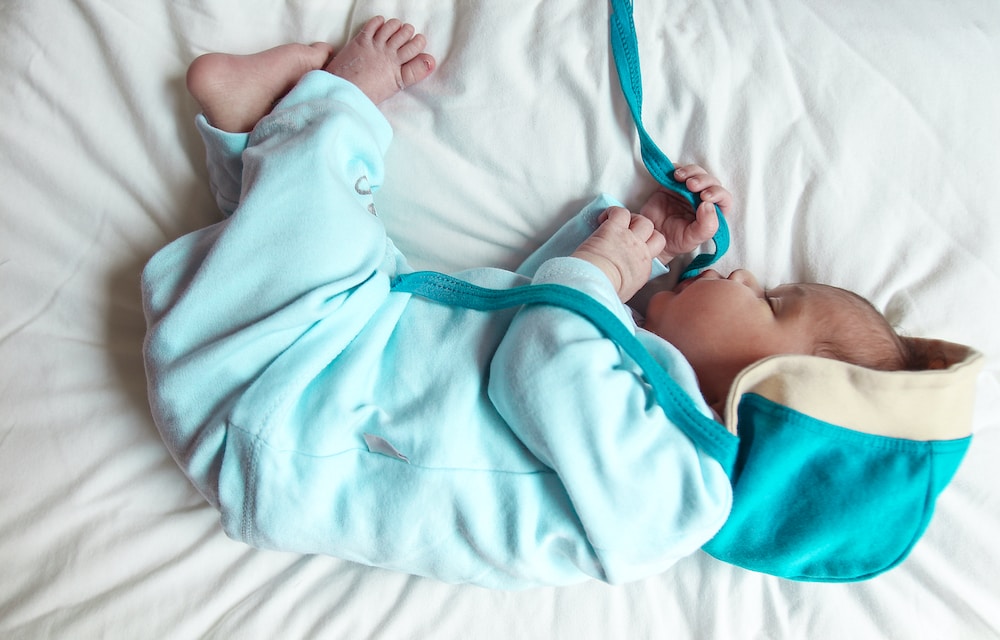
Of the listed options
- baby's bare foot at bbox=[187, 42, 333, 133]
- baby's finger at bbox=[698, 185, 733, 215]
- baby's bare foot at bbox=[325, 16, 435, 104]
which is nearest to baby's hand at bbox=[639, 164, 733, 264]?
baby's finger at bbox=[698, 185, 733, 215]

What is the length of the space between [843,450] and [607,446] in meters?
0.27

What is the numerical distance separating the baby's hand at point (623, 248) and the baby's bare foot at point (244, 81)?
0.46 meters

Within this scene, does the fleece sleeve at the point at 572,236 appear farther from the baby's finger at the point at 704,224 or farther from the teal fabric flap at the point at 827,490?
the teal fabric flap at the point at 827,490

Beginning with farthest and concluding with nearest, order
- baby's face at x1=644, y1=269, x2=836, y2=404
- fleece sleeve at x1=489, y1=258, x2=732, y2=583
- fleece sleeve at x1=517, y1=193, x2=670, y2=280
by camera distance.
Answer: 1. fleece sleeve at x1=517, y1=193, x2=670, y2=280
2. baby's face at x1=644, y1=269, x2=836, y2=404
3. fleece sleeve at x1=489, y1=258, x2=732, y2=583

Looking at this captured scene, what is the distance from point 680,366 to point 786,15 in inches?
20.9

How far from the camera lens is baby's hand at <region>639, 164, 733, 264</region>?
92 centimetres

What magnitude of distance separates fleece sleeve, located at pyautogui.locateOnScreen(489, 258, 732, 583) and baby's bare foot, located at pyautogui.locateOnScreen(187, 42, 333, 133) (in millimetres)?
473

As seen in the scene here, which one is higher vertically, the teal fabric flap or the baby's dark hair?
the baby's dark hair

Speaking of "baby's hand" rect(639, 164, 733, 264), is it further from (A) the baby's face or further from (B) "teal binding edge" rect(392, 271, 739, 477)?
(B) "teal binding edge" rect(392, 271, 739, 477)

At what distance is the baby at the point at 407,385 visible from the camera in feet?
2.42

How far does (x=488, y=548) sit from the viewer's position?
774mm

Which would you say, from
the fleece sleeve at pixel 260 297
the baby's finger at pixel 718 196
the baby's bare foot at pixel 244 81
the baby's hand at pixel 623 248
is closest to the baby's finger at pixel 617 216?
A: the baby's hand at pixel 623 248

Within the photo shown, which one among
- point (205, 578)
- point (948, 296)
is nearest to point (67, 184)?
point (205, 578)

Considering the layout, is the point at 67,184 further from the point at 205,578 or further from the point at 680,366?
the point at 680,366
